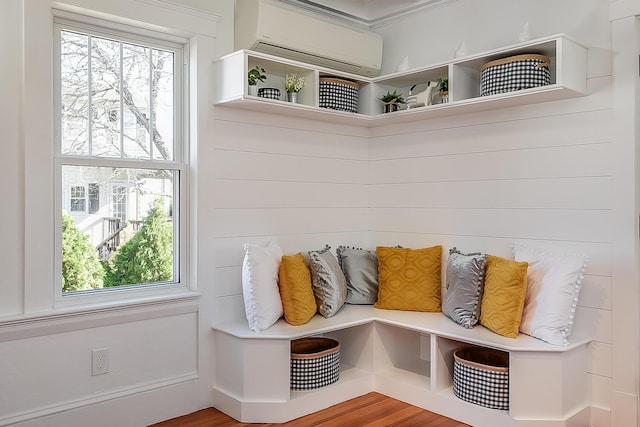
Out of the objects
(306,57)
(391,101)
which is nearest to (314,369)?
(391,101)

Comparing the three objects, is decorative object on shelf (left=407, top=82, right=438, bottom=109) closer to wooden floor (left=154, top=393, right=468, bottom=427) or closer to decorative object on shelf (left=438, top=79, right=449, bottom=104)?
decorative object on shelf (left=438, top=79, right=449, bottom=104)

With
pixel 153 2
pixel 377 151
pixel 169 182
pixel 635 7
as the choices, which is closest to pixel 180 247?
pixel 169 182

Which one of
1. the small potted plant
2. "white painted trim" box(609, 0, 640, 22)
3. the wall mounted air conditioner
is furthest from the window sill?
"white painted trim" box(609, 0, 640, 22)

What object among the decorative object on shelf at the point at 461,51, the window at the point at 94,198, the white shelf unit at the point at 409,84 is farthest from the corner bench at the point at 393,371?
the decorative object on shelf at the point at 461,51

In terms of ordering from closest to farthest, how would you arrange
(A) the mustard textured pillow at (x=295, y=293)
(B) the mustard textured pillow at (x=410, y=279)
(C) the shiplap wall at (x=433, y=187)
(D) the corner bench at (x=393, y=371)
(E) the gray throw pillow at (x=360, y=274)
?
1. (D) the corner bench at (x=393, y=371)
2. (C) the shiplap wall at (x=433, y=187)
3. (A) the mustard textured pillow at (x=295, y=293)
4. (B) the mustard textured pillow at (x=410, y=279)
5. (E) the gray throw pillow at (x=360, y=274)

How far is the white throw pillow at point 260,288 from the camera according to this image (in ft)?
10.2

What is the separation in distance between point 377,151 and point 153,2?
1.84 metres

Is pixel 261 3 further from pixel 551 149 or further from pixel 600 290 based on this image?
Answer: pixel 600 290

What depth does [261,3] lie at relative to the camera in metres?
3.29

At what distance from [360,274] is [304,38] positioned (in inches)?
61.8

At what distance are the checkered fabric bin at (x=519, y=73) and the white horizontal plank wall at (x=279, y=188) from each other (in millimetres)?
1220

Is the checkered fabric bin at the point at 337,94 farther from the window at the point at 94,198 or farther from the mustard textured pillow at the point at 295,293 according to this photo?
the window at the point at 94,198

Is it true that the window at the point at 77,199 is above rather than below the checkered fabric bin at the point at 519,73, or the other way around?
below

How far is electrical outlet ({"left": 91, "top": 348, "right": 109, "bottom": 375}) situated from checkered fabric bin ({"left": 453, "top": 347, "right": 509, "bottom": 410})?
1858mm
